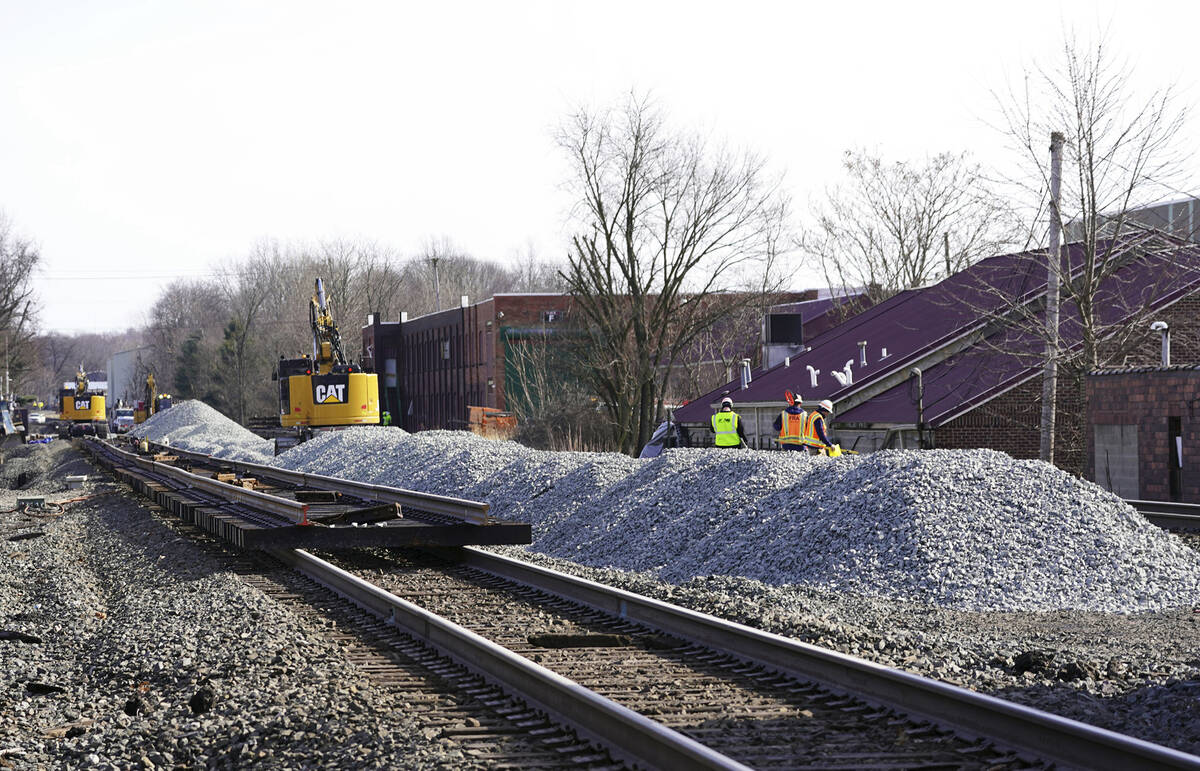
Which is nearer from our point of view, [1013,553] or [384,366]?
[1013,553]

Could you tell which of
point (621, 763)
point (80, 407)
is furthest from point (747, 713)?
point (80, 407)

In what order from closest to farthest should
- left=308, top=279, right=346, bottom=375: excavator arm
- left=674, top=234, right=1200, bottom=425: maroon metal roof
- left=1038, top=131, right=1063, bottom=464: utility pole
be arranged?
left=1038, top=131, right=1063, bottom=464: utility pole → left=674, top=234, right=1200, bottom=425: maroon metal roof → left=308, top=279, right=346, bottom=375: excavator arm

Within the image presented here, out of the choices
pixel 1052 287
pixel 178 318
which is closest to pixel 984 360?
pixel 1052 287

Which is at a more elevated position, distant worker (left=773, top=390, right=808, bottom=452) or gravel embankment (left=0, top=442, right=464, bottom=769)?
distant worker (left=773, top=390, right=808, bottom=452)

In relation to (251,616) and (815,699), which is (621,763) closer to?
(815,699)

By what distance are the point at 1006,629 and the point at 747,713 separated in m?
3.98

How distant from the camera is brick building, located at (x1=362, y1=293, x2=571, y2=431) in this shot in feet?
205

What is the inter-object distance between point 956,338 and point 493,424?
73.0 ft

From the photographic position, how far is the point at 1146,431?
2033cm

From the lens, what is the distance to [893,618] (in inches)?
393

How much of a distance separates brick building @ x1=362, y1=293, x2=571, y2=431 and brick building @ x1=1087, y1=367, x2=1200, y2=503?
36205mm

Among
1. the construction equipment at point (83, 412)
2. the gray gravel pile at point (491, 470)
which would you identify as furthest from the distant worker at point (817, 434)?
the construction equipment at point (83, 412)

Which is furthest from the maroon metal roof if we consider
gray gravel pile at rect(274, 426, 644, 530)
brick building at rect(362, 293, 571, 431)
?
brick building at rect(362, 293, 571, 431)

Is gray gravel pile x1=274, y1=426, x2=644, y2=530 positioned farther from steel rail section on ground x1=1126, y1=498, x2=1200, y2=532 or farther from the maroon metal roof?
the maroon metal roof
